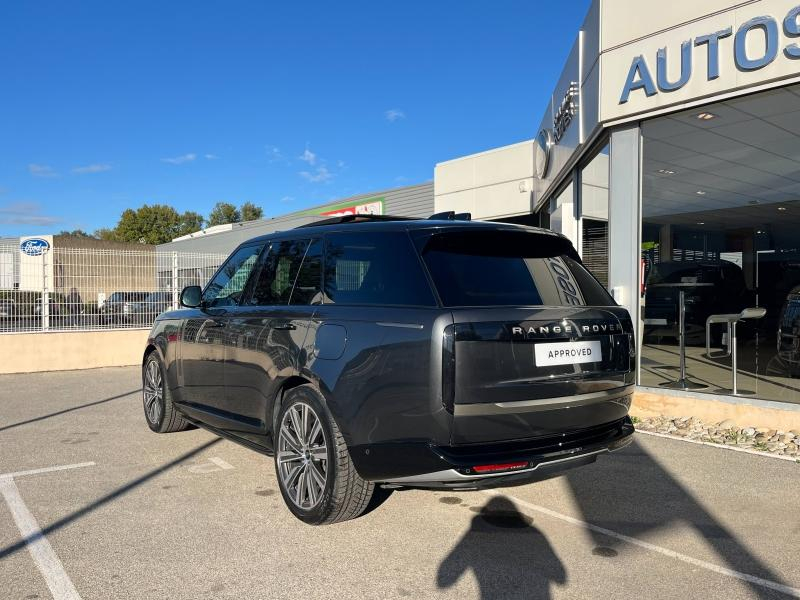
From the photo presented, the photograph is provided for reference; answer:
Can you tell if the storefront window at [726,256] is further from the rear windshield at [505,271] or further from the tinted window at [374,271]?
the tinted window at [374,271]

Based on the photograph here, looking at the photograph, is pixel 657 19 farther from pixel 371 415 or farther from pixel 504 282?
pixel 371 415

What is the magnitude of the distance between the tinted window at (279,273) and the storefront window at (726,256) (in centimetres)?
495

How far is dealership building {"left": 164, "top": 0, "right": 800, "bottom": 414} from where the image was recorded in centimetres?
664

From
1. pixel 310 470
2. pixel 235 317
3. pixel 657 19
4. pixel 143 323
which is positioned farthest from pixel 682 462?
pixel 143 323

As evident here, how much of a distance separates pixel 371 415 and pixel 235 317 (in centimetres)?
181

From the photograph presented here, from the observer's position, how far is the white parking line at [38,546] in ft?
9.96

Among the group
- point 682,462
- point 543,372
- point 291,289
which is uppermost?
point 291,289

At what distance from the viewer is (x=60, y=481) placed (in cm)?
479

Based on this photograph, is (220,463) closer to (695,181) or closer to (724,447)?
(724,447)

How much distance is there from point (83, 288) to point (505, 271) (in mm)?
10808

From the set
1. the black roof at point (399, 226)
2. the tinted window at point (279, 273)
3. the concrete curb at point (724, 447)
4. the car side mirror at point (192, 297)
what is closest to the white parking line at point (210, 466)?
the car side mirror at point (192, 297)

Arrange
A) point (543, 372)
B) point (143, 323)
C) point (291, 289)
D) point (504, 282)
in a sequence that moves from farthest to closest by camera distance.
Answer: point (143, 323) → point (291, 289) → point (504, 282) → point (543, 372)

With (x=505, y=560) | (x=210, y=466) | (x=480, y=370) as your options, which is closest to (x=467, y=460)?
(x=480, y=370)

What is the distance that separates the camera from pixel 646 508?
4270 mm
